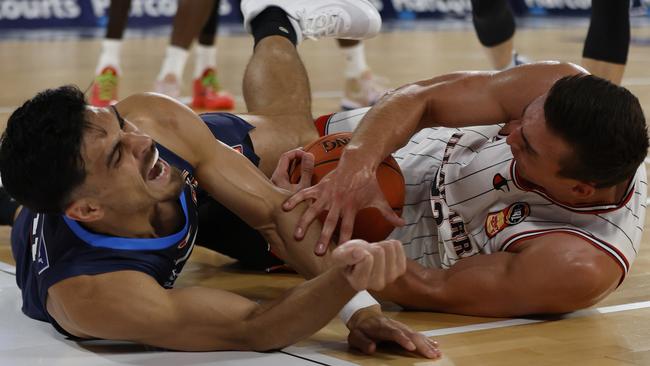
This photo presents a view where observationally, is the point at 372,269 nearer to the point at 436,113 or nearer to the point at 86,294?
the point at 86,294

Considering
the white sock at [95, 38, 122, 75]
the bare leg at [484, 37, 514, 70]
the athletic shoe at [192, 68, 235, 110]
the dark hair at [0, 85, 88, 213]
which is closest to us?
the dark hair at [0, 85, 88, 213]

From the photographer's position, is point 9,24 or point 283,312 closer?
point 283,312

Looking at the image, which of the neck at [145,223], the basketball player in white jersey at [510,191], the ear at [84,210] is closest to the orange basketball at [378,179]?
the basketball player in white jersey at [510,191]

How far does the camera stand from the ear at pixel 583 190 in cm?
309

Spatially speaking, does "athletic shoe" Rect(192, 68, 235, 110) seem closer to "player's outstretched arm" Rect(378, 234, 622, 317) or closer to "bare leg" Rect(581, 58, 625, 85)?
"bare leg" Rect(581, 58, 625, 85)

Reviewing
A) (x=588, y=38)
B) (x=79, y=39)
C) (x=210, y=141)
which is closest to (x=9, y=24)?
(x=79, y=39)

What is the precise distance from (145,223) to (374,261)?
2.67 ft

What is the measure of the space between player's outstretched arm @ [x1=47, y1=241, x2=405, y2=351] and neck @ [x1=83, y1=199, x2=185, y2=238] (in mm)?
165

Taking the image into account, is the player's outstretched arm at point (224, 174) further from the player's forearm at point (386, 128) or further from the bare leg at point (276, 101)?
the bare leg at point (276, 101)

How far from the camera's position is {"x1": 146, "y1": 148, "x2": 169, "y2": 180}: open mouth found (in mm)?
2971

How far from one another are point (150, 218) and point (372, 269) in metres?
0.83

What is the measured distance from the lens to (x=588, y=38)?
5105 millimetres

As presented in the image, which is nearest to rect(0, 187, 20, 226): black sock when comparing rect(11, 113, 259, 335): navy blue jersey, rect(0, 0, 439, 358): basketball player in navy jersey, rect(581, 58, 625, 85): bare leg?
rect(11, 113, 259, 335): navy blue jersey

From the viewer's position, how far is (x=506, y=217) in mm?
3373
